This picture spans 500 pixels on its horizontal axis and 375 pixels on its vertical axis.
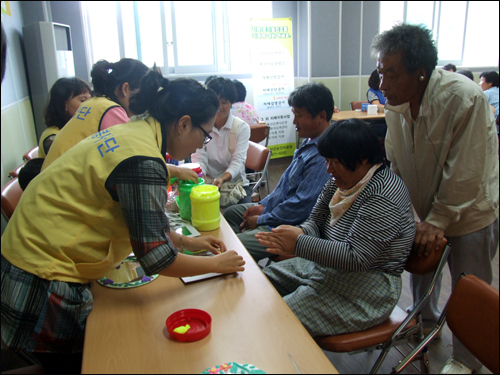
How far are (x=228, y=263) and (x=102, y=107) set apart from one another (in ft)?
3.68

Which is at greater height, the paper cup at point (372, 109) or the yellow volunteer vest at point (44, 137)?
the yellow volunteer vest at point (44, 137)

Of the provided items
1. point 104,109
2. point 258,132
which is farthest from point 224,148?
point 258,132

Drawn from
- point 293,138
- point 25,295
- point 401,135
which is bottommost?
point 293,138

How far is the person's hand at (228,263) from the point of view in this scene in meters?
1.16

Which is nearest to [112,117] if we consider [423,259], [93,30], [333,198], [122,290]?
[122,290]

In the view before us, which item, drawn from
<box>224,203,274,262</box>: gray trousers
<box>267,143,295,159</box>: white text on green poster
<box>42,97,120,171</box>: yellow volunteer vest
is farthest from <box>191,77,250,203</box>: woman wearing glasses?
<box>267,143,295,159</box>: white text on green poster

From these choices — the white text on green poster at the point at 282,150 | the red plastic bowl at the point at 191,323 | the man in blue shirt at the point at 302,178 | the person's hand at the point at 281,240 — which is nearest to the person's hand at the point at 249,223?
the man in blue shirt at the point at 302,178

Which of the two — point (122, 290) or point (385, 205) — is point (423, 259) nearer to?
point (385, 205)

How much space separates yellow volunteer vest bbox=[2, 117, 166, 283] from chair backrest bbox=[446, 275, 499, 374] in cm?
93

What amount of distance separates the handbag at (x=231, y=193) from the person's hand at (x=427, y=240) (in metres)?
1.37

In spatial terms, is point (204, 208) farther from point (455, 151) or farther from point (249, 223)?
point (455, 151)

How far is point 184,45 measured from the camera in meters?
5.57

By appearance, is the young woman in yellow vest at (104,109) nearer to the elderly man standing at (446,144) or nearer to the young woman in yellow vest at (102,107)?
the young woman in yellow vest at (102,107)

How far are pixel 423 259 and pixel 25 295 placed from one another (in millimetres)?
1293
